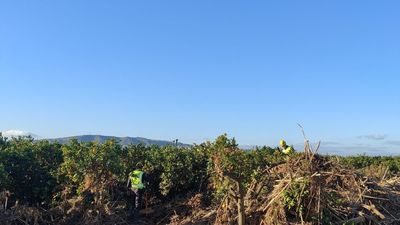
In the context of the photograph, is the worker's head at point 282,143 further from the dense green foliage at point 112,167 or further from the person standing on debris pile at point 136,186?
the person standing on debris pile at point 136,186

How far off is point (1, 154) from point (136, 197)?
Answer: 150 inches

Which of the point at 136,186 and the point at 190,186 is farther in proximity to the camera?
the point at 190,186

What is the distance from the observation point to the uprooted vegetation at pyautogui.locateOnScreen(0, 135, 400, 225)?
32.3 feet

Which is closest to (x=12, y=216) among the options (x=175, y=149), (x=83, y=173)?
(x=83, y=173)

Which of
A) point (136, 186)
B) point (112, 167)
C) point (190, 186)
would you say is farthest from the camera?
point (190, 186)

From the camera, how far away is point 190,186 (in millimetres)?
14656

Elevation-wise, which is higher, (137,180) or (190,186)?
(137,180)

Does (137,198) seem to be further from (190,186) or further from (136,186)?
(190,186)

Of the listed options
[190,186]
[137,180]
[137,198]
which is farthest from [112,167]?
[190,186]

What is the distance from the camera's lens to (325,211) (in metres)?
9.91

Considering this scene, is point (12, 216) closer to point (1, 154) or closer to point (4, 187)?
point (4, 187)

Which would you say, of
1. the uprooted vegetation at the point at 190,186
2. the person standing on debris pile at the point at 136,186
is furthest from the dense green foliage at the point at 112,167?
the person standing on debris pile at the point at 136,186

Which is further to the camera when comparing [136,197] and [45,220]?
[136,197]

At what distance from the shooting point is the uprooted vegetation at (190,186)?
32.3ft
